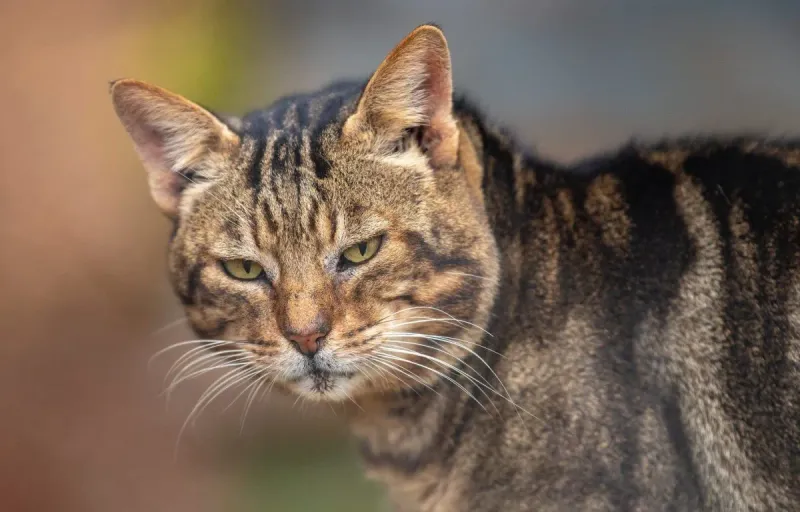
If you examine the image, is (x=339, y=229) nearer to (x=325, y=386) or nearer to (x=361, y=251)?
(x=361, y=251)

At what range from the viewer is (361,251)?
122 centimetres

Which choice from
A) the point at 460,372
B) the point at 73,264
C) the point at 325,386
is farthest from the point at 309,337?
the point at 73,264

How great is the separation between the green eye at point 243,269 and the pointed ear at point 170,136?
0.16 metres

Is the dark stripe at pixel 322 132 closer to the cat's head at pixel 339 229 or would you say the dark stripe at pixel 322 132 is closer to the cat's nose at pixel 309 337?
the cat's head at pixel 339 229

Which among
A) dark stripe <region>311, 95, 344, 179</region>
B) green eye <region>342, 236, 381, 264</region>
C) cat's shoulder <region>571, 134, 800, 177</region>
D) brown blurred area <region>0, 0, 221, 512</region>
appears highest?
dark stripe <region>311, 95, 344, 179</region>

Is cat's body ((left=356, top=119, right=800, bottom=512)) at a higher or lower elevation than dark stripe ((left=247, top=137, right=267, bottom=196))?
lower

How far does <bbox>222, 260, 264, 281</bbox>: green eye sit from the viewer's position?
49.4 inches

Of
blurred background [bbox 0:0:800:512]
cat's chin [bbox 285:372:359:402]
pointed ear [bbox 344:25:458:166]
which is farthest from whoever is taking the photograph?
blurred background [bbox 0:0:800:512]

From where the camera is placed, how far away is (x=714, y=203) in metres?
1.26

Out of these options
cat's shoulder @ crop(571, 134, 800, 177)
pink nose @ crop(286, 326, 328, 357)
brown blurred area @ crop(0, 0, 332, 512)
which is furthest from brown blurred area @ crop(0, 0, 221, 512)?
cat's shoulder @ crop(571, 134, 800, 177)

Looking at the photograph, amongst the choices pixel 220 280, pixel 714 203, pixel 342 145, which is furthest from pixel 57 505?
pixel 714 203

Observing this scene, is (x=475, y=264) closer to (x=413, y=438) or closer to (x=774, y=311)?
(x=413, y=438)

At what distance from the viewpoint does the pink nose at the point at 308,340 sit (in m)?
1.17

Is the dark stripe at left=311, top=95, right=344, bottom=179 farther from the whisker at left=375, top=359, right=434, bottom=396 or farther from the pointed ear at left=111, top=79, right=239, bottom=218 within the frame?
the whisker at left=375, top=359, right=434, bottom=396
